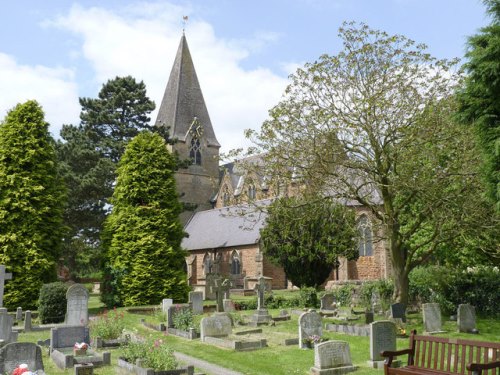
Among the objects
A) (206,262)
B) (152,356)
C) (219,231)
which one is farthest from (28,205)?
(219,231)

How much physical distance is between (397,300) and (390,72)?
7.95 metres

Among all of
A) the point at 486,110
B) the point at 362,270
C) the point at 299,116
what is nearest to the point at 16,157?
the point at 299,116

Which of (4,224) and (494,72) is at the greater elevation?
(494,72)

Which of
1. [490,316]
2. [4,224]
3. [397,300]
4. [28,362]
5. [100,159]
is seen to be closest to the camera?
[28,362]

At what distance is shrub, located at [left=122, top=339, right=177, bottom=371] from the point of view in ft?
31.1

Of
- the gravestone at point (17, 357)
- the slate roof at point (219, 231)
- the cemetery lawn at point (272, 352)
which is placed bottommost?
the cemetery lawn at point (272, 352)

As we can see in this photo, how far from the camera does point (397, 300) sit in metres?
17.5

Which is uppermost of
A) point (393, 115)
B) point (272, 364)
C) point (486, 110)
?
point (393, 115)

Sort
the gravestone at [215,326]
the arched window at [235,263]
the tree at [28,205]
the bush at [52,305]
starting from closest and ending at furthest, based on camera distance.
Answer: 1. the gravestone at [215,326]
2. the bush at [52,305]
3. the tree at [28,205]
4. the arched window at [235,263]

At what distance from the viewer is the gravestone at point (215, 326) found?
14.8 m

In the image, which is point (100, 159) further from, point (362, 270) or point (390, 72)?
point (390, 72)

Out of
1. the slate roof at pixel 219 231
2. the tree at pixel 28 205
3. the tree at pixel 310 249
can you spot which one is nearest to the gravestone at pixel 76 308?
the tree at pixel 28 205

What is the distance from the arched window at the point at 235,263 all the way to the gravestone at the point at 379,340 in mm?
29834

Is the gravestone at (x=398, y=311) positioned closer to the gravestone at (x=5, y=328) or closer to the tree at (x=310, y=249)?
the tree at (x=310, y=249)
